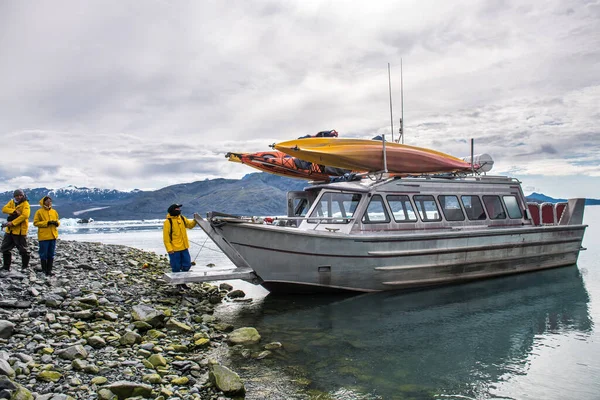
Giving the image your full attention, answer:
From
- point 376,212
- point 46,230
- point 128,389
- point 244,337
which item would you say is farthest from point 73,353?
point 376,212

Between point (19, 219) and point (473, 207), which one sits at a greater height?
point (19, 219)

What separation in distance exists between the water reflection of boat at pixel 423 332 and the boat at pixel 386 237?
23.2 inches

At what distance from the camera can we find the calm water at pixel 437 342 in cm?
659

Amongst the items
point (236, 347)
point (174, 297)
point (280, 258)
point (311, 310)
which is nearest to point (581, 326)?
point (311, 310)

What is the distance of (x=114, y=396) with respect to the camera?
5211 millimetres

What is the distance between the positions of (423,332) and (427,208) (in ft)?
15.6

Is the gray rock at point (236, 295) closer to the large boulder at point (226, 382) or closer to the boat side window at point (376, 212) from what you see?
the boat side window at point (376, 212)

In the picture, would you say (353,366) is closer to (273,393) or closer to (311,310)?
(273,393)

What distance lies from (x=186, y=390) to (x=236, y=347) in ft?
7.43

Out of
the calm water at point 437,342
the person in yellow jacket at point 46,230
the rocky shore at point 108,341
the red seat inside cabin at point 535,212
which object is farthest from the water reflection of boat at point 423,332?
the person in yellow jacket at point 46,230

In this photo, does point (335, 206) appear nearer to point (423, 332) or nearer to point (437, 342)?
point (423, 332)

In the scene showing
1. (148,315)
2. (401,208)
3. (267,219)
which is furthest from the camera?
(401,208)

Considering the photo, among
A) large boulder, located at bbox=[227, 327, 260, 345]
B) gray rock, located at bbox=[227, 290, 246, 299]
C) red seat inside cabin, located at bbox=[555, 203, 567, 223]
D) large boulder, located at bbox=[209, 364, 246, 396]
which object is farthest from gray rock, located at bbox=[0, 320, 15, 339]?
red seat inside cabin, located at bbox=[555, 203, 567, 223]

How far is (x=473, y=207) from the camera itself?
14.4 m
